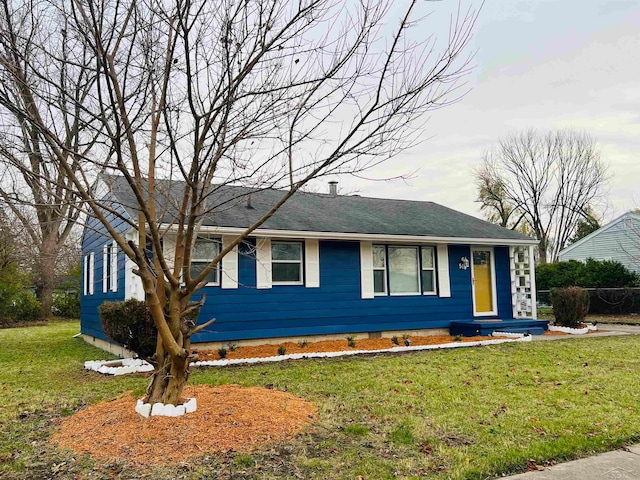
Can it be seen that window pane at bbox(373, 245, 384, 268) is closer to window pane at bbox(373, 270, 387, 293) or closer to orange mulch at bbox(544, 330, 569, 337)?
window pane at bbox(373, 270, 387, 293)

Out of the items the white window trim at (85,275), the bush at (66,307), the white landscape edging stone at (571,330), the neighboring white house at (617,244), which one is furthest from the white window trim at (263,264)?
the neighboring white house at (617,244)

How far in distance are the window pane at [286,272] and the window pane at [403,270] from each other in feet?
8.43

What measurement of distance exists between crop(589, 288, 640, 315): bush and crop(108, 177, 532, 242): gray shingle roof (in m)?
8.18

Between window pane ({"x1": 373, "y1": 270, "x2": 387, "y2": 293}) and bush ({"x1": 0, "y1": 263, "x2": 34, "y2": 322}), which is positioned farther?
bush ({"x1": 0, "y1": 263, "x2": 34, "y2": 322})

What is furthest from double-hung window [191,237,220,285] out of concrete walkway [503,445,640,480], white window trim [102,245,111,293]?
concrete walkway [503,445,640,480]

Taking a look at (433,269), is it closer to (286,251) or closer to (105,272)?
(286,251)

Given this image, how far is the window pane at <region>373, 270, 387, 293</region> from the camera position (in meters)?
12.5

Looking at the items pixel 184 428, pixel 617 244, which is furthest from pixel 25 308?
pixel 617 244

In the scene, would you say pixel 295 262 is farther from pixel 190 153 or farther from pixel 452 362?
pixel 190 153

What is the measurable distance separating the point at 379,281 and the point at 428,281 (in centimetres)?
145

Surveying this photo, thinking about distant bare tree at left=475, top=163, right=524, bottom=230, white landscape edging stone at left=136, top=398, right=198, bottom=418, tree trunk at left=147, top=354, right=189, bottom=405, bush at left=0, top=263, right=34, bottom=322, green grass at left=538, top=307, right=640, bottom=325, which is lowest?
green grass at left=538, top=307, right=640, bottom=325

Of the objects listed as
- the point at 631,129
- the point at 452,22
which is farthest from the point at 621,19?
the point at 631,129

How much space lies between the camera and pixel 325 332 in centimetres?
1145

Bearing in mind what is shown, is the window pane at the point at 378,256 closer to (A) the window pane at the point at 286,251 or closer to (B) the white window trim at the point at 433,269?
(B) the white window trim at the point at 433,269
